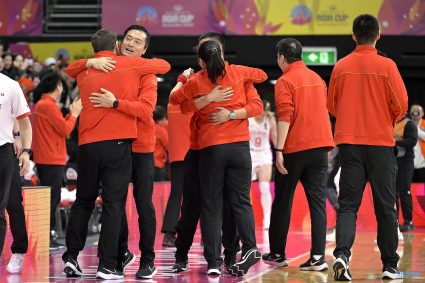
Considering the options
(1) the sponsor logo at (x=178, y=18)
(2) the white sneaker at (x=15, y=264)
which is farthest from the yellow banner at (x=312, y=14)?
(2) the white sneaker at (x=15, y=264)

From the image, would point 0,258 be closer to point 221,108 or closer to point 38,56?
point 221,108

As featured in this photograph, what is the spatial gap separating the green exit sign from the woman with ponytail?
428 inches

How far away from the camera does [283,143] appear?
25.0ft

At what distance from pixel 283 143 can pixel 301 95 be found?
432 mm

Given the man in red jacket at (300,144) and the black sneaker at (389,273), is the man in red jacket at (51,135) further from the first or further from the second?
the black sneaker at (389,273)

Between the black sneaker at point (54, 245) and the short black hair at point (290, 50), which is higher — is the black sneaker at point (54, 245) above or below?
below

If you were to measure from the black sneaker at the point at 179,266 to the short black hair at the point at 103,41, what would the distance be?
6.03 feet

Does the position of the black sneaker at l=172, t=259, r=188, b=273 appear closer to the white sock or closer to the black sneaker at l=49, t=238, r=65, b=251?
the black sneaker at l=49, t=238, r=65, b=251

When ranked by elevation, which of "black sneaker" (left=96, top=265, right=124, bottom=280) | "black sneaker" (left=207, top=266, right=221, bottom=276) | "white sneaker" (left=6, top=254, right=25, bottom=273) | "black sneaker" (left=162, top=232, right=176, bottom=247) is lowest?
"black sneaker" (left=162, top=232, right=176, bottom=247)

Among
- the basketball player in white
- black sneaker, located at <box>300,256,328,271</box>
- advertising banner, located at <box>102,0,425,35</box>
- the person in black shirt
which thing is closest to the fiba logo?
advertising banner, located at <box>102,0,425,35</box>

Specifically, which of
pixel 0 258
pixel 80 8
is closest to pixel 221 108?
pixel 0 258

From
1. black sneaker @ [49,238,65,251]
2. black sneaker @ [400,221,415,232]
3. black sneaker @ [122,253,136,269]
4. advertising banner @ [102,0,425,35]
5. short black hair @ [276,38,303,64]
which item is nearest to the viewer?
black sneaker @ [122,253,136,269]

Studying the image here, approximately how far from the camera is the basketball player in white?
12906 millimetres

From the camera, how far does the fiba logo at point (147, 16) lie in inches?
711
